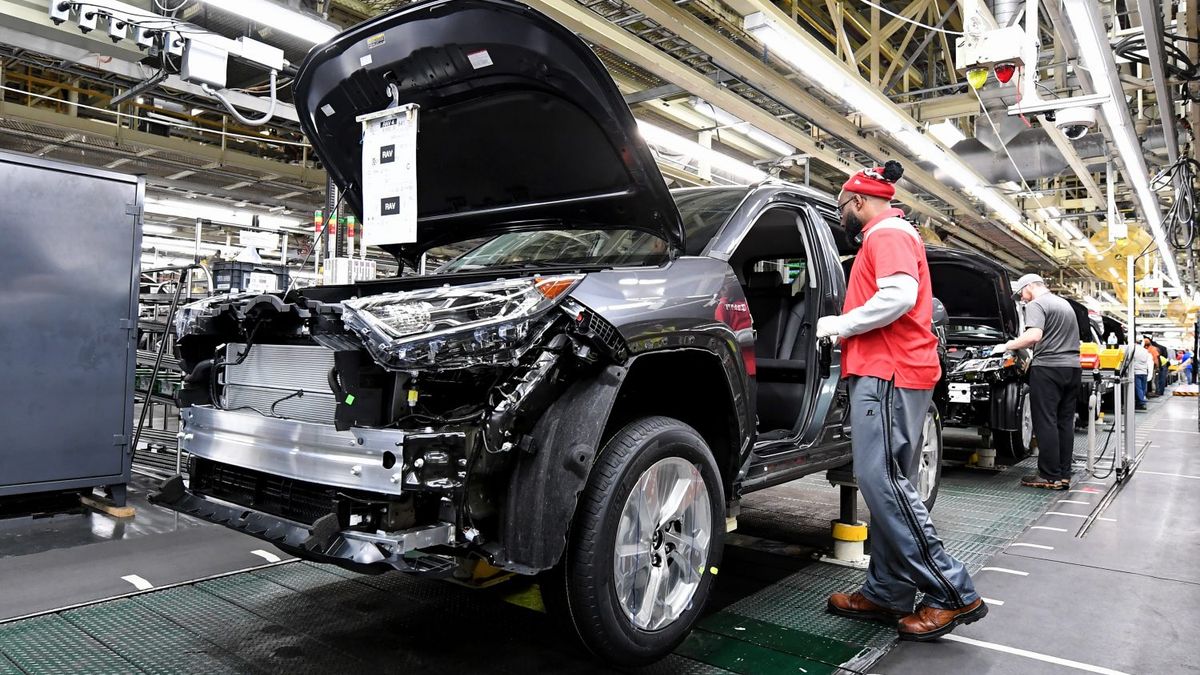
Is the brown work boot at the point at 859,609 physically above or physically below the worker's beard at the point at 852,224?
below

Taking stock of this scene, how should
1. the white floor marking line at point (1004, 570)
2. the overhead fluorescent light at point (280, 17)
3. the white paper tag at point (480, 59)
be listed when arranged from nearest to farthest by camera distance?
the white paper tag at point (480, 59) < the white floor marking line at point (1004, 570) < the overhead fluorescent light at point (280, 17)

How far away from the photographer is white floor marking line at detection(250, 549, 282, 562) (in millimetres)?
3580

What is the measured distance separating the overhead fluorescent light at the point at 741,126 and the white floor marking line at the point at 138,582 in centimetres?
539

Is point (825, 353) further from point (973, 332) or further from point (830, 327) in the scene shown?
point (973, 332)

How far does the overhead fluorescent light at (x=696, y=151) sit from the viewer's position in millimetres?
6727

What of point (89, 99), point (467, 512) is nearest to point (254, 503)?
point (467, 512)

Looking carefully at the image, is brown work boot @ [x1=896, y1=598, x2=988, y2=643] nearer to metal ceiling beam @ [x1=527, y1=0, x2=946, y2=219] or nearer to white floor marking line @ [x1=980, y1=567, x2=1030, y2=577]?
white floor marking line @ [x1=980, y1=567, x2=1030, y2=577]

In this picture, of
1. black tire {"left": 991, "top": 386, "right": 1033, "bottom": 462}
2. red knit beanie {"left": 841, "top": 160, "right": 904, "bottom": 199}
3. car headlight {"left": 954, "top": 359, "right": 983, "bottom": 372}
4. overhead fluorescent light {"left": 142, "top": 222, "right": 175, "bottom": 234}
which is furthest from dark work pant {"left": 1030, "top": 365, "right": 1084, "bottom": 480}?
overhead fluorescent light {"left": 142, "top": 222, "right": 175, "bottom": 234}

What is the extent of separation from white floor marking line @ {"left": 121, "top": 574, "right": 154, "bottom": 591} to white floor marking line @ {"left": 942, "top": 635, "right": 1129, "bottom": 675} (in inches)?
124

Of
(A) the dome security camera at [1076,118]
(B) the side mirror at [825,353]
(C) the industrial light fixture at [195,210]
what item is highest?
(A) the dome security camera at [1076,118]

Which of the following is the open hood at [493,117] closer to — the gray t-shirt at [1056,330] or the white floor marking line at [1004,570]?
the white floor marking line at [1004,570]

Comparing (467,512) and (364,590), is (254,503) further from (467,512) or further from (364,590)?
(364,590)

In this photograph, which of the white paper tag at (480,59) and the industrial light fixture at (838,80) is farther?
the industrial light fixture at (838,80)

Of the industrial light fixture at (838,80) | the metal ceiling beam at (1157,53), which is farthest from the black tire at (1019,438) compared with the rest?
the metal ceiling beam at (1157,53)
